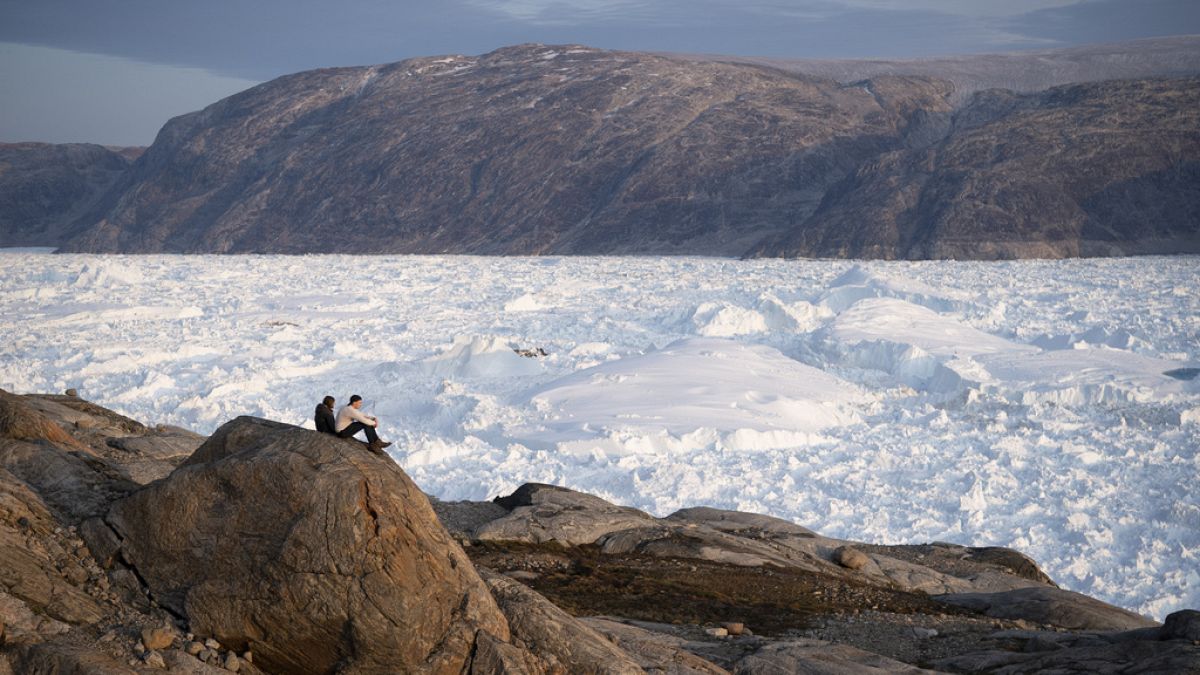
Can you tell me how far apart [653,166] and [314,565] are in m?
73.3

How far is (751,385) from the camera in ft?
74.1

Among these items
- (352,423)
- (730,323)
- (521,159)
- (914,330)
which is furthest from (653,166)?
(352,423)

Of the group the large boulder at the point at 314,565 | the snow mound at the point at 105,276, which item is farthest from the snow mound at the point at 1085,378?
the snow mound at the point at 105,276

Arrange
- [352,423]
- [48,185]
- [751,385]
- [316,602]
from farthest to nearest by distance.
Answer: [48,185] < [751,385] < [352,423] < [316,602]

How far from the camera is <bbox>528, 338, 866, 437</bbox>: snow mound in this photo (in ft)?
66.1

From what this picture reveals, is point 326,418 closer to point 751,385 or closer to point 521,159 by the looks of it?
point 751,385

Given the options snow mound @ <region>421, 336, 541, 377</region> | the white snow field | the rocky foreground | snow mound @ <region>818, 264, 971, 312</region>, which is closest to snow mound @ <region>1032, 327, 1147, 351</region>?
the white snow field

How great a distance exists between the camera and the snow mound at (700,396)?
20.1 meters

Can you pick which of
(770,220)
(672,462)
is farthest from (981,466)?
(770,220)

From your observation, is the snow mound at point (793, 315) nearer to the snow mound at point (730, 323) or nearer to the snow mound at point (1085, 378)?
the snow mound at point (730, 323)

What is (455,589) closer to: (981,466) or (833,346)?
(981,466)

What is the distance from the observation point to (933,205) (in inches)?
2395

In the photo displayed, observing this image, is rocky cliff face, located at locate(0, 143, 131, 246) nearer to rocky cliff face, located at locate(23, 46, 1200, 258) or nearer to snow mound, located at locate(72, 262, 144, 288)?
rocky cliff face, located at locate(23, 46, 1200, 258)

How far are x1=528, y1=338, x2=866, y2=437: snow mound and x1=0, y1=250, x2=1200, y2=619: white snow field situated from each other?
0.23ft
